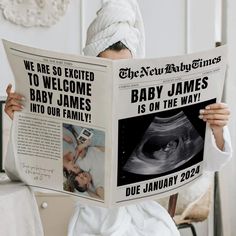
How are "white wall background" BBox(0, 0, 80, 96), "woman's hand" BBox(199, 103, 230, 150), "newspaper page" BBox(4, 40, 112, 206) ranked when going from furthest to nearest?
"white wall background" BBox(0, 0, 80, 96), "woman's hand" BBox(199, 103, 230, 150), "newspaper page" BBox(4, 40, 112, 206)

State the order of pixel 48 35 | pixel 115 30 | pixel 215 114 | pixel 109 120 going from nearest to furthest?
pixel 109 120 → pixel 215 114 → pixel 115 30 → pixel 48 35

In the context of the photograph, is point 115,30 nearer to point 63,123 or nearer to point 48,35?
point 63,123

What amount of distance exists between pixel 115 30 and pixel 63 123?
0.97ft

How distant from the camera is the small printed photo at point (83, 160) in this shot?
95 centimetres

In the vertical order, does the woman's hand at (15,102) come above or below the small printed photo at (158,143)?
above

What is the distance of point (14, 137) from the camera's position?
0.99 meters

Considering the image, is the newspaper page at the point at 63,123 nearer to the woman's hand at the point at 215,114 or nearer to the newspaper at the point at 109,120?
the newspaper at the point at 109,120

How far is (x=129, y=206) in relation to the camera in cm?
114

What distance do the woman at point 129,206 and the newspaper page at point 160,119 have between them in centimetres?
6

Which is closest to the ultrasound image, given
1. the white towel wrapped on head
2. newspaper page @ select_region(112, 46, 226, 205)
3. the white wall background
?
newspaper page @ select_region(112, 46, 226, 205)

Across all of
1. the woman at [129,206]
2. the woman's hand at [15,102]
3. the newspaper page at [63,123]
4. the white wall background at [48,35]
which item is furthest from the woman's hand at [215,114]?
the white wall background at [48,35]

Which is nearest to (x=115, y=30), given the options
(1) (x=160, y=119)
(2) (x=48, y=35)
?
(1) (x=160, y=119)

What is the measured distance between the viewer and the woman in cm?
109

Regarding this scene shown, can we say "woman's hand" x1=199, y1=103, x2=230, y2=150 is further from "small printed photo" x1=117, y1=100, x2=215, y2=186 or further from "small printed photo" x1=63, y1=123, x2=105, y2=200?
"small printed photo" x1=63, y1=123, x2=105, y2=200
